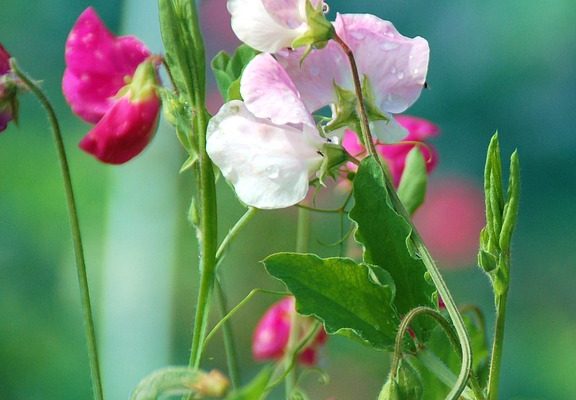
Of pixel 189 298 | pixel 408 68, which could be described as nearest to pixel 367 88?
pixel 408 68

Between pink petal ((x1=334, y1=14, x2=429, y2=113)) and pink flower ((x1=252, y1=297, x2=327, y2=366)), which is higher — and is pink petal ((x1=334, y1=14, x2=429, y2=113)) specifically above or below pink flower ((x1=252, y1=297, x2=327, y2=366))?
above

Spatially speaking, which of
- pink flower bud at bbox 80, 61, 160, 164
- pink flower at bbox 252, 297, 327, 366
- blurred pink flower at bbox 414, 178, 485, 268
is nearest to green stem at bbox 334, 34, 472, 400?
pink flower bud at bbox 80, 61, 160, 164

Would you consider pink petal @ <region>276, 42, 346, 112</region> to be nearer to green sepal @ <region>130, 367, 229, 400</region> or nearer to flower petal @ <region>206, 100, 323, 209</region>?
flower petal @ <region>206, 100, 323, 209</region>

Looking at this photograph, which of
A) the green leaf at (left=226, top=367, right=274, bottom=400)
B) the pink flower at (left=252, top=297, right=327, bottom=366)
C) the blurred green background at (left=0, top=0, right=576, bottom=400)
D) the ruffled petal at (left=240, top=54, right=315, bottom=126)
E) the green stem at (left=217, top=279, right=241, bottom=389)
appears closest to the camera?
the green leaf at (left=226, top=367, right=274, bottom=400)

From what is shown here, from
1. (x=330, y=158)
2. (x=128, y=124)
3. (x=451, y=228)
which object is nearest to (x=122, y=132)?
(x=128, y=124)

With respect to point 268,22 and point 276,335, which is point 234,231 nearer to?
point 268,22

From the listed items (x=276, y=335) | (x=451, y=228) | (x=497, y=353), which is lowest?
(x=451, y=228)
